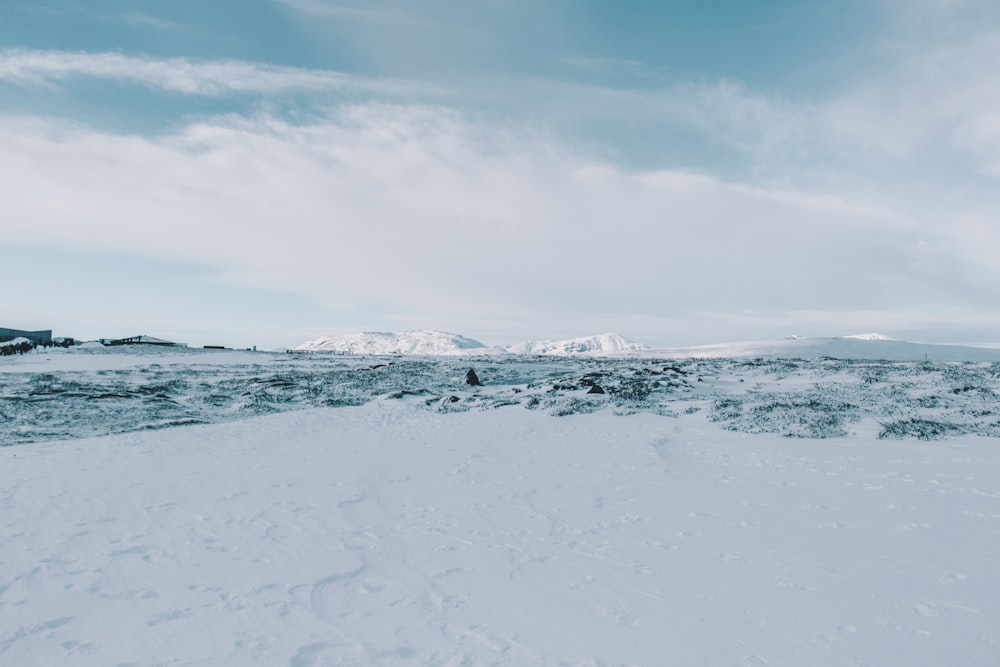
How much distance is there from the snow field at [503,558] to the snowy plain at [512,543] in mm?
31

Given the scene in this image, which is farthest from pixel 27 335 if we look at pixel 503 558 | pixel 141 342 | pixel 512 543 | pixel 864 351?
pixel 864 351

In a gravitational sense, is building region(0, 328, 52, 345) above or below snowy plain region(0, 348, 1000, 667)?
above

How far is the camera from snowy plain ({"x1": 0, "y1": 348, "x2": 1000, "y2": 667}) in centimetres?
445

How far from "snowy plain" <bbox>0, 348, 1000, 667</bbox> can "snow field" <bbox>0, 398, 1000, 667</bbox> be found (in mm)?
31

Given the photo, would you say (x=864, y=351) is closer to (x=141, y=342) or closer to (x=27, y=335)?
(x=141, y=342)

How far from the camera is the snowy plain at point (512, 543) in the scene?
4.45 m

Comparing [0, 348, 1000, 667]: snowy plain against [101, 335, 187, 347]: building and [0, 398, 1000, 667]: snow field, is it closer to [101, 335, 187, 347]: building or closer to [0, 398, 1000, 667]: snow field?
[0, 398, 1000, 667]: snow field

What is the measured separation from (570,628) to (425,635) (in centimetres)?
119

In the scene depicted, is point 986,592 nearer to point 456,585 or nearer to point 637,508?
point 637,508

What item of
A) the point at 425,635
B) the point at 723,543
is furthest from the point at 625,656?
the point at 723,543

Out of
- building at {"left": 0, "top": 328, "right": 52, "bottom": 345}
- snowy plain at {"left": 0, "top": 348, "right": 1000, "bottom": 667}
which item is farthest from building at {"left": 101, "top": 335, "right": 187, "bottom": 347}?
snowy plain at {"left": 0, "top": 348, "right": 1000, "bottom": 667}

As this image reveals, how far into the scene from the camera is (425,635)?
14.9ft

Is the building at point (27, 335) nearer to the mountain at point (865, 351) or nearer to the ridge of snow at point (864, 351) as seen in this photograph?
the ridge of snow at point (864, 351)

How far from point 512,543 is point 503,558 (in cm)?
49
